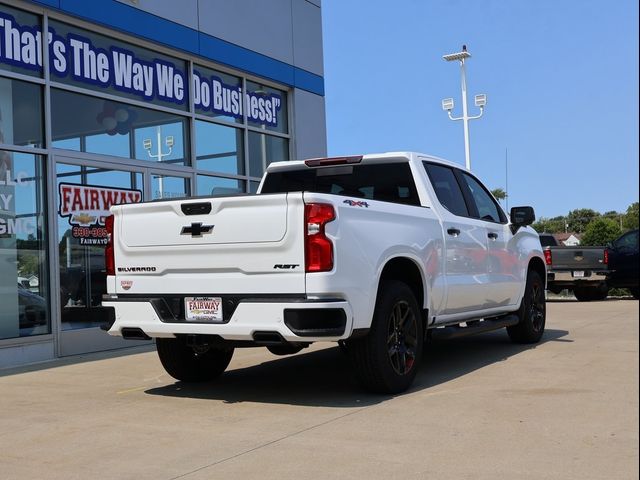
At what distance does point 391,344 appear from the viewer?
234 inches

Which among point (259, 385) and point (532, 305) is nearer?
point (259, 385)

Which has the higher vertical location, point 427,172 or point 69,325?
point 427,172

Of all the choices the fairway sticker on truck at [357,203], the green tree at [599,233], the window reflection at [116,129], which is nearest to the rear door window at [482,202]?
the fairway sticker on truck at [357,203]

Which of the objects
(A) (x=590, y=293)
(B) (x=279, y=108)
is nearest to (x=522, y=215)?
(B) (x=279, y=108)

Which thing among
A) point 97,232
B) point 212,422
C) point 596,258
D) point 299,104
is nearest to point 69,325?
point 97,232

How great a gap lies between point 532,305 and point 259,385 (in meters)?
3.88

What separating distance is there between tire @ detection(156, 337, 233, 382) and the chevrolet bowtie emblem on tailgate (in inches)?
50.2

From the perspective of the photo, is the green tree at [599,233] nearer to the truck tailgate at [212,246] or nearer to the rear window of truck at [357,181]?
the rear window of truck at [357,181]

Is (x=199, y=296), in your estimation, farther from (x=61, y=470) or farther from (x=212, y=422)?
(x=61, y=470)

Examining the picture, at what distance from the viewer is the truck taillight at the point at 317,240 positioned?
525 cm

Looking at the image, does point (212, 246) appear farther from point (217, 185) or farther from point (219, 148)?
point (219, 148)

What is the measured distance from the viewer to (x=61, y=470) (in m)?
4.18

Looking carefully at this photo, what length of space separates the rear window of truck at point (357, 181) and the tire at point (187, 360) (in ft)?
6.04

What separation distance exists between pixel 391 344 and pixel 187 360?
2019 millimetres
